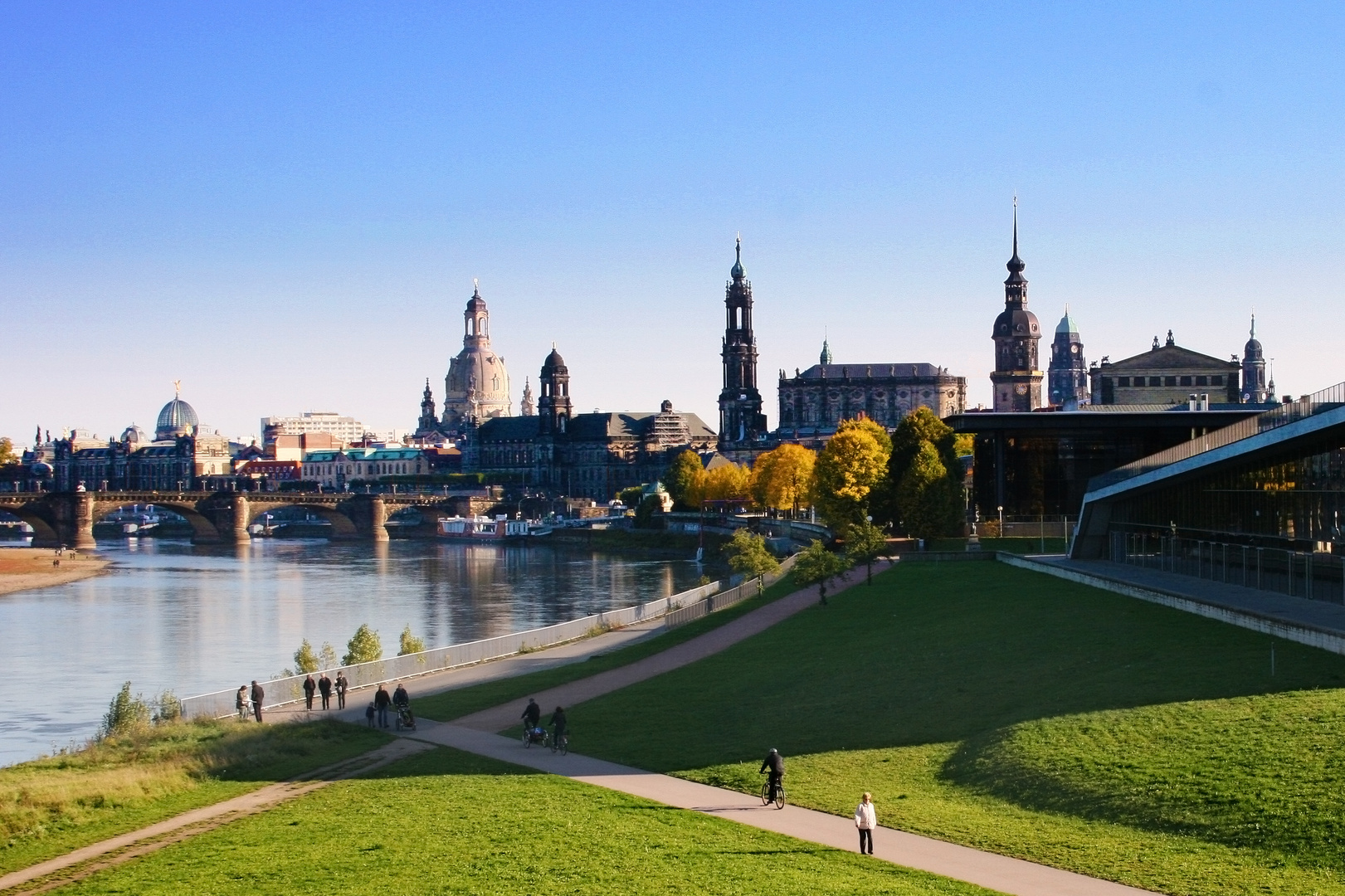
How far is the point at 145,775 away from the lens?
1096 inches

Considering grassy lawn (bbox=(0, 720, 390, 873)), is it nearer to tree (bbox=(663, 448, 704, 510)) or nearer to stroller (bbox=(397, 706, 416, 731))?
stroller (bbox=(397, 706, 416, 731))

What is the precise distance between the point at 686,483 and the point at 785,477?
3911 centimetres

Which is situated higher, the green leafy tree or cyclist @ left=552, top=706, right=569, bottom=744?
cyclist @ left=552, top=706, right=569, bottom=744

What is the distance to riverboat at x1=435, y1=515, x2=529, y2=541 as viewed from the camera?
17212 cm

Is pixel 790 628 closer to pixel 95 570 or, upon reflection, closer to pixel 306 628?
pixel 306 628

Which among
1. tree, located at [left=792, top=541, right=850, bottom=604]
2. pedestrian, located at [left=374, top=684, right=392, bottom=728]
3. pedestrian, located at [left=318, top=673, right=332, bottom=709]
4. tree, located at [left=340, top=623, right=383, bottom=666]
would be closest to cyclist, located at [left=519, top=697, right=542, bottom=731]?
pedestrian, located at [left=374, top=684, right=392, bottom=728]

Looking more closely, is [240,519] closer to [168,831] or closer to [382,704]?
[382,704]

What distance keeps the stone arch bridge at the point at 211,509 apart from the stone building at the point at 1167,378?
8651 cm

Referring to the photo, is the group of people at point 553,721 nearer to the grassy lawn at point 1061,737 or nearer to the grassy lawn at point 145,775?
the grassy lawn at point 1061,737

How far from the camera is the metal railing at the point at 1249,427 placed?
3647cm

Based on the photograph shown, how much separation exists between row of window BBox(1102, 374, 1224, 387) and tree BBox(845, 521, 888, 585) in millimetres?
58963

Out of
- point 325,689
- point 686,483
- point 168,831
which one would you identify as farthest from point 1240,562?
point 686,483

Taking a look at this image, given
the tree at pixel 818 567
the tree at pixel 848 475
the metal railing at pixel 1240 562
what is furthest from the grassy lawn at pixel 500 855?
the tree at pixel 848 475

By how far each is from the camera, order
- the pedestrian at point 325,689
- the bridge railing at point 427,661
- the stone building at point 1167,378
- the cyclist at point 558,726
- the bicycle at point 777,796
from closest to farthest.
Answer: the bicycle at point 777,796 → the cyclist at point 558,726 → the pedestrian at point 325,689 → the bridge railing at point 427,661 → the stone building at point 1167,378
